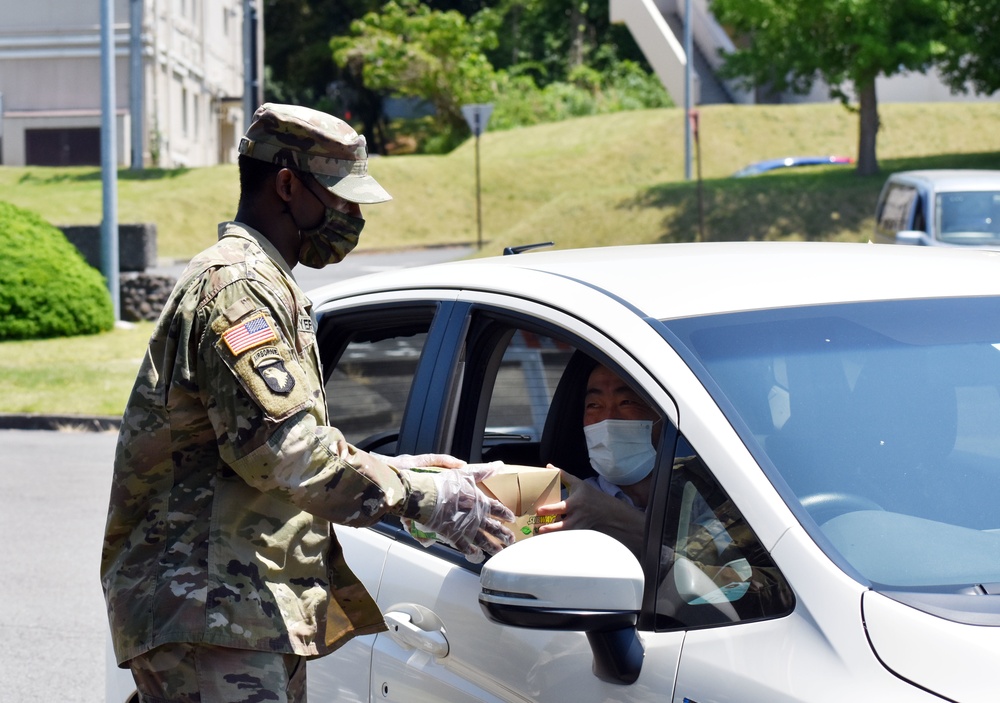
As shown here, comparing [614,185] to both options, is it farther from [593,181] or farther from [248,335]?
[248,335]

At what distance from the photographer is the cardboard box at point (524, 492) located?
2.73 metres

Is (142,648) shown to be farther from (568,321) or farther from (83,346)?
(83,346)

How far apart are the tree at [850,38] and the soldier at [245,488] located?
22704mm

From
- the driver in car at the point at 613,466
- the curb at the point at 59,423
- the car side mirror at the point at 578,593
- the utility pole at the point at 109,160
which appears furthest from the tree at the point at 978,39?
the car side mirror at the point at 578,593

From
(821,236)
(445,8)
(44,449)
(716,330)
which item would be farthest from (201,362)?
(445,8)

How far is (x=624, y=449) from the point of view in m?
3.04

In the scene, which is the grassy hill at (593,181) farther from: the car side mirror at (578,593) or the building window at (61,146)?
the car side mirror at (578,593)

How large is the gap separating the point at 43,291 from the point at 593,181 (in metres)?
20.2

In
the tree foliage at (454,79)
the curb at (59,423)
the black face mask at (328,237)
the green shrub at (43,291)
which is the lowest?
the curb at (59,423)

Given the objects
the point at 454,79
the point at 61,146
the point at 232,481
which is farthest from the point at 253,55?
the point at 61,146

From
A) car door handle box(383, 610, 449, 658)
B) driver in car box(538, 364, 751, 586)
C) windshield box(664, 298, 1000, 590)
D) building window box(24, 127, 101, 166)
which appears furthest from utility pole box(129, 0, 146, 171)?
windshield box(664, 298, 1000, 590)

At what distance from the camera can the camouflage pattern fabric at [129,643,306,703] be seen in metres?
2.40

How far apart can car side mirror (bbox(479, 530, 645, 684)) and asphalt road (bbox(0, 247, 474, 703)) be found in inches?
98.2

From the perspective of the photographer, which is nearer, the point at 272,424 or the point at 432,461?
the point at 272,424
